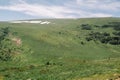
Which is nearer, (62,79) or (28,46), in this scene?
(62,79)

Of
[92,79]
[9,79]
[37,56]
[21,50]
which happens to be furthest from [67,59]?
[92,79]

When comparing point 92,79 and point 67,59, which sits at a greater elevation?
point 92,79

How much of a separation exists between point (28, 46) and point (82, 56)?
121ft

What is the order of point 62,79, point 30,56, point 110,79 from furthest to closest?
point 30,56 → point 62,79 → point 110,79

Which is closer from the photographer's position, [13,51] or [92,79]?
[92,79]

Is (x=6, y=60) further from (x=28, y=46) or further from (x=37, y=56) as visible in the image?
(x=28, y=46)

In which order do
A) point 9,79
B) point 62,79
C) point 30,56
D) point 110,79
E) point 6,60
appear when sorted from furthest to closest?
point 30,56 < point 6,60 < point 9,79 < point 62,79 < point 110,79

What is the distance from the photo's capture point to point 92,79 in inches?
3167

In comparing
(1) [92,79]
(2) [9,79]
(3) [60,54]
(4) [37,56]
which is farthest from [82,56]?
(1) [92,79]

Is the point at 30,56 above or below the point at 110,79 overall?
below

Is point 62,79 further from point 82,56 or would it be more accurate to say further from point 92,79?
point 82,56

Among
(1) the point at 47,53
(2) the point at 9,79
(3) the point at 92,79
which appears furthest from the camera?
(1) the point at 47,53

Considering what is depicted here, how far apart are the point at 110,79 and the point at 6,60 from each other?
105314 millimetres

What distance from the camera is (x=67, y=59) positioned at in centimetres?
17612
